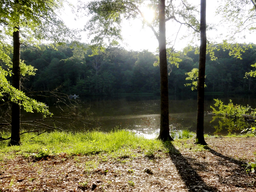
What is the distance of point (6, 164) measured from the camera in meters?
4.36

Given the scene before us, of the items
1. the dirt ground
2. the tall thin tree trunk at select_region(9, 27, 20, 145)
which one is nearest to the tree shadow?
the dirt ground

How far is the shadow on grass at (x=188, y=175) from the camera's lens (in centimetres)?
328

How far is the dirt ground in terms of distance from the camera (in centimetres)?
330

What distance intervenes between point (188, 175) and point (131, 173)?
1.27 metres

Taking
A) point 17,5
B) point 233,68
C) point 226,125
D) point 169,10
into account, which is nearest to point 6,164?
point 17,5

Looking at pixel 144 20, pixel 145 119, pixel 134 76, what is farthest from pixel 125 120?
pixel 134 76

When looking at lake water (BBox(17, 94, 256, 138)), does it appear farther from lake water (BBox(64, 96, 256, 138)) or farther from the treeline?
the treeline

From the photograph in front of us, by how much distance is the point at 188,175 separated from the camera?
12.6 ft

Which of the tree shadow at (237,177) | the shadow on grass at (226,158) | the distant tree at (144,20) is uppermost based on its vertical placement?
Result: the distant tree at (144,20)

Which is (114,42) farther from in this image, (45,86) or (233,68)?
(233,68)

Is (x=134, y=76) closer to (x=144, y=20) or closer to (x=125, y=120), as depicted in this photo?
(x=125, y=120)

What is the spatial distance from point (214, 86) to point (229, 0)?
58.7 m

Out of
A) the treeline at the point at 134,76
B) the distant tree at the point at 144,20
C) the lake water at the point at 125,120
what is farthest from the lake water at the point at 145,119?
the treeline at the point at 134,76

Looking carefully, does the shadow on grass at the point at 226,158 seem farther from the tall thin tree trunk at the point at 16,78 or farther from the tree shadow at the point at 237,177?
the tall thin tree trunk at the point at 16,78
